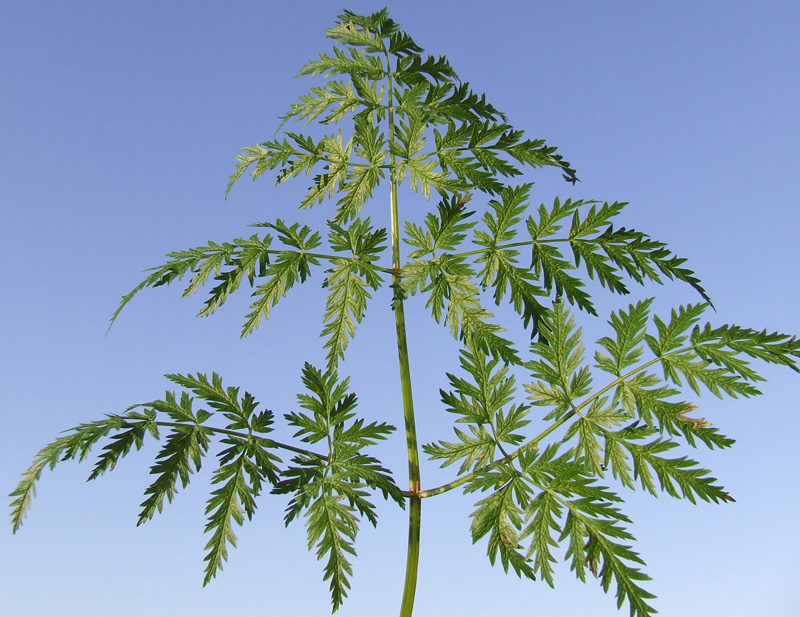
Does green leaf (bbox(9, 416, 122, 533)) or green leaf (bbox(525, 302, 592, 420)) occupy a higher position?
green leaf (bbox(525, 302, 592, 420))

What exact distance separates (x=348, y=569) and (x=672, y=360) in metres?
1.65

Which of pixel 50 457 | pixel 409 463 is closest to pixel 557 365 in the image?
pixel 409 463

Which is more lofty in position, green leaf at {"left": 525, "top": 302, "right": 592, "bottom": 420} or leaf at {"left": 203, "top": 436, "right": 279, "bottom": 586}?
green leaf at {"left": 525, "top": 302, "right": 592, "bottom": 420}

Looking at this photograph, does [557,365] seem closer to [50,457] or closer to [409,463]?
[409,463]

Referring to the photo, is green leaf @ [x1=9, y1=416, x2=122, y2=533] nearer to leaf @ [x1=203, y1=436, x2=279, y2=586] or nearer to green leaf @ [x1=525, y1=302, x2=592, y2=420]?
leaf @ [x1=203, y1=436, x2=279, y2=586]

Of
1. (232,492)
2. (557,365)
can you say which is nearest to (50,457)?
(232,492)

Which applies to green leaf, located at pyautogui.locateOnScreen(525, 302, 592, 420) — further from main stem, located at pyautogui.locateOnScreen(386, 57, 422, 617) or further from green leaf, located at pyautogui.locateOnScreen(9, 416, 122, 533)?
green leaf, located at pyautogui.locateOnScreen(9, 416, 122, 533)

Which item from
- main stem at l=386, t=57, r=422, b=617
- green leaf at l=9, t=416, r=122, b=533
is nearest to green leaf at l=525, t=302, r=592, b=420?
main stem at l=386, t=57, r=422, b=617

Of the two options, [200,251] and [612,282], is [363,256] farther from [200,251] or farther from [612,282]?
[612,282]

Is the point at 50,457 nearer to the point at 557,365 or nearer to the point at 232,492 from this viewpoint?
the point at 232,492

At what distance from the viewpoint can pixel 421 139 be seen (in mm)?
3299

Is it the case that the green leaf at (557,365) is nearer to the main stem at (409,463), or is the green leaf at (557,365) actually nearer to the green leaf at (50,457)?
the main stem at (409,463)

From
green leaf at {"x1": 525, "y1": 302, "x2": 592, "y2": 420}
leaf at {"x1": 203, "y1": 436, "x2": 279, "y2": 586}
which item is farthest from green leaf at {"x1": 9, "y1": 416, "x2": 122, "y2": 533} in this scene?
green leaf at {"x1": 525, "y1": 302, "x2": 592, "y2": 420}

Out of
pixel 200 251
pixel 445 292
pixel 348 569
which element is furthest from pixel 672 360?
pixel 200 251
